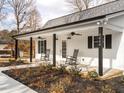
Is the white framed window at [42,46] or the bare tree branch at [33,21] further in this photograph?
the bare tree branch at [33,21]

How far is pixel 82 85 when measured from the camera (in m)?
7.36

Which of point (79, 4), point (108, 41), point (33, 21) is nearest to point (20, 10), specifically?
point (33, 21)

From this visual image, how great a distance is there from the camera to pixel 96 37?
13.4 metres

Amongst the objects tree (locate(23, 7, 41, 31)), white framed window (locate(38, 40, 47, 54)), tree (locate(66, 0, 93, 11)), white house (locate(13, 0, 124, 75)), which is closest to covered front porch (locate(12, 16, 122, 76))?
white house (locate(13, 0, 124, 75))

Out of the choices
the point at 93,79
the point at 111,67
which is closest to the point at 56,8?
the point at 111,67

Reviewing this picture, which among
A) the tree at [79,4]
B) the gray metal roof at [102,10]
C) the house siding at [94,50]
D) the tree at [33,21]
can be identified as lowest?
the house siding at [94,50]

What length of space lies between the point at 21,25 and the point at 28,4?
3.99 m

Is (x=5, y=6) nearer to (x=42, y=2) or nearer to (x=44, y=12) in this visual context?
(x=42, y=2)

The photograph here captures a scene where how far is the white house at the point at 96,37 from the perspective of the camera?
9.77m

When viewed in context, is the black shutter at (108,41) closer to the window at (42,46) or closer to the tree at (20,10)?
the window at (42,46)

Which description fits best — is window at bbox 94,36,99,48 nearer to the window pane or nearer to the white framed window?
the window pane

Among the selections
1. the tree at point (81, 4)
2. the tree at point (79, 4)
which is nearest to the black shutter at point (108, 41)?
the tree at point (81, 4)

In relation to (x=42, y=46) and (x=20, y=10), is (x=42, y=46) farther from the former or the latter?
(x=20, y=10)

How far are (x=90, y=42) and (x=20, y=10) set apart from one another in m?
21.4
